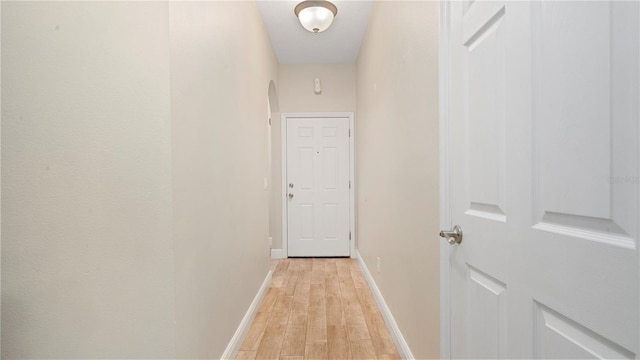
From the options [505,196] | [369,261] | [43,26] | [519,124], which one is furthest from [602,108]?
[369,261]

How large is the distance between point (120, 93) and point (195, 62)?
0.36 metres

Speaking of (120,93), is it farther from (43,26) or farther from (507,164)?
(507,164)

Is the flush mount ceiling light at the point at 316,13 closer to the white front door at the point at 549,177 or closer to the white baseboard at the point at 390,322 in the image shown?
the white front door at the point at 549,177

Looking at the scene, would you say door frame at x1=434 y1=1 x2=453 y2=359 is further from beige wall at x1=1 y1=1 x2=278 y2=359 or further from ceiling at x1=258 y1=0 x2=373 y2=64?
ceiling at x1=258 y1=0 x2=373 y2=64

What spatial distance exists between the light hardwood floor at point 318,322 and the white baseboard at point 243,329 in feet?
0.14

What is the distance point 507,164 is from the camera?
833 millimetres

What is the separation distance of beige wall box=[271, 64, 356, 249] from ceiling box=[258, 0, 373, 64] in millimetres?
99

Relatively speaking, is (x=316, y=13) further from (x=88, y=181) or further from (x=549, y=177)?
(x=549, y=177)

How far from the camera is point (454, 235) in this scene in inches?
43.6

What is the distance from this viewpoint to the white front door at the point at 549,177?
1.76ft

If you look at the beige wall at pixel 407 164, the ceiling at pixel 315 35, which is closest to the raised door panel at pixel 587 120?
the beige wall at pixel 407 164

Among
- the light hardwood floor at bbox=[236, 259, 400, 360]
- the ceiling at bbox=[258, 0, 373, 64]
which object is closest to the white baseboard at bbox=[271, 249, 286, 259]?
the light hardwood floor at bbox=[236, 259, 400, 360]

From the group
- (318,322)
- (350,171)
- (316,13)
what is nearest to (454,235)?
(318,322)

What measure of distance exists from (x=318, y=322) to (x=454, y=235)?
1.57m
